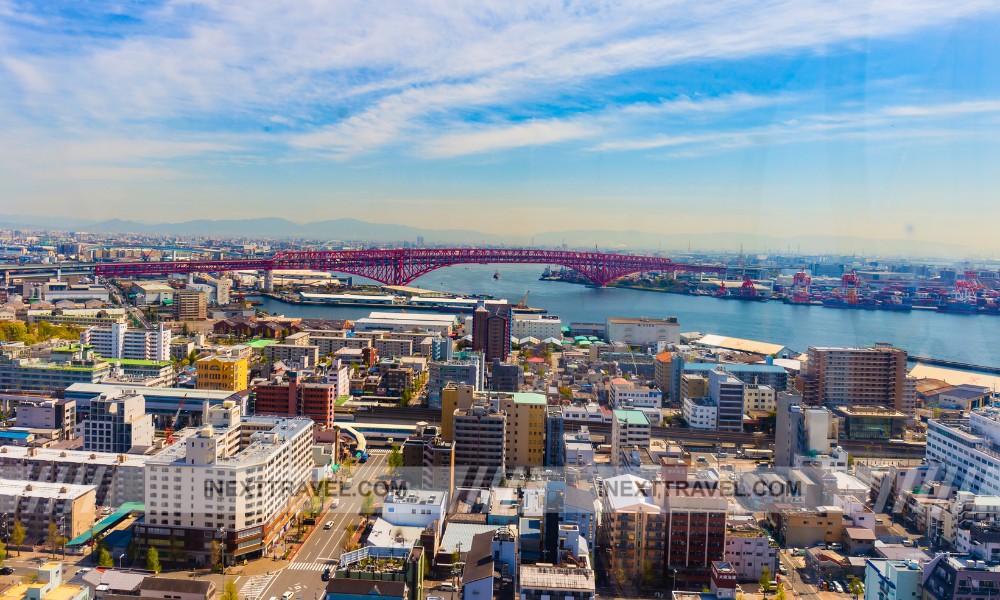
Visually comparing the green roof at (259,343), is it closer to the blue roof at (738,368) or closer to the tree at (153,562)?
the blue roof at (738,368)

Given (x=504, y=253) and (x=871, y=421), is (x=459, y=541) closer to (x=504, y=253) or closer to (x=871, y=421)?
(x=871, y=421)

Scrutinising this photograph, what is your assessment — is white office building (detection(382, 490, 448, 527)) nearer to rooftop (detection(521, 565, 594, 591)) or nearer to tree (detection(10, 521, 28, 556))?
rooftop (detection(521, 565, 594, 591))

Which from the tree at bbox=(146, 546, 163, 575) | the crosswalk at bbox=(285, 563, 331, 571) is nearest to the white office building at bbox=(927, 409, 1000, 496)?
the crosswalk at bbox=(285, 563, 331, 571)

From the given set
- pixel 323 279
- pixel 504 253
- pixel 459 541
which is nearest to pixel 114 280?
pixel 323 279

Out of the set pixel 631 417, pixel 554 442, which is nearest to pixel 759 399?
pixel 631 417

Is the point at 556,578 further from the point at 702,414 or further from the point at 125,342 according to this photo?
the point at 125,342

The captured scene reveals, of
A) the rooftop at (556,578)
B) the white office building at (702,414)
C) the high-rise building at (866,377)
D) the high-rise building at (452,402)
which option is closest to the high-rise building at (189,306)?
the high-rise building at (452,402)

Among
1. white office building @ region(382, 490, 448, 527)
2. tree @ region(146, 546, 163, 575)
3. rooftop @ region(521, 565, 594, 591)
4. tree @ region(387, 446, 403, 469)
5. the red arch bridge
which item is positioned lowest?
tree @ region(146, 546, 163, 575)
